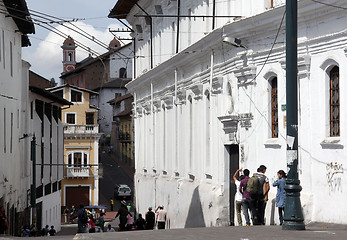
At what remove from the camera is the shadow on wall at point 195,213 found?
98.3ft

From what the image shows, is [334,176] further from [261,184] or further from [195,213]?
[195,213]

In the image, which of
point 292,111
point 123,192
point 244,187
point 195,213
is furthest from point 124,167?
point 292,111

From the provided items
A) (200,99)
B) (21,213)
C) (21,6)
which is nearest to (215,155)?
(200,99)

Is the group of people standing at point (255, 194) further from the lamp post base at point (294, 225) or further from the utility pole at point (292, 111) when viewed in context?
the utility pole at point (292, 111)

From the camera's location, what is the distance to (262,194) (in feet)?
68.2

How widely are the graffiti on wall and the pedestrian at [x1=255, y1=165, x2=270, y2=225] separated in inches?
70.6

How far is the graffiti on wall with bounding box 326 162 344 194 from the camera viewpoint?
19.0 meters

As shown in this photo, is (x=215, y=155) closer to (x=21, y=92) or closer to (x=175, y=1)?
(x=175, y=1)

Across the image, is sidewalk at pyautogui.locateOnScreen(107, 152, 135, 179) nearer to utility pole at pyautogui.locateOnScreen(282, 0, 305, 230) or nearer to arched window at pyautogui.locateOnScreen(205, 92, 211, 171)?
arched window at pyautogui.locateOnScreen(205, 92, 211, 171)

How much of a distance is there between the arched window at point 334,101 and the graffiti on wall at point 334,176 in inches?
30.2

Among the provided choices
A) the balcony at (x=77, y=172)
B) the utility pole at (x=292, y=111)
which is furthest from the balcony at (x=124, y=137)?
the utility pole at (x=292, y=111)

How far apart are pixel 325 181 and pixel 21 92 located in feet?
78.8

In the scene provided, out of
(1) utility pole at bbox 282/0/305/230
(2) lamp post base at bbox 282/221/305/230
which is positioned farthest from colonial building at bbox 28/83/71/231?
(1) utility pole at bbox 282/0/305/230

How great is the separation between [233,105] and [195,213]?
677cm
